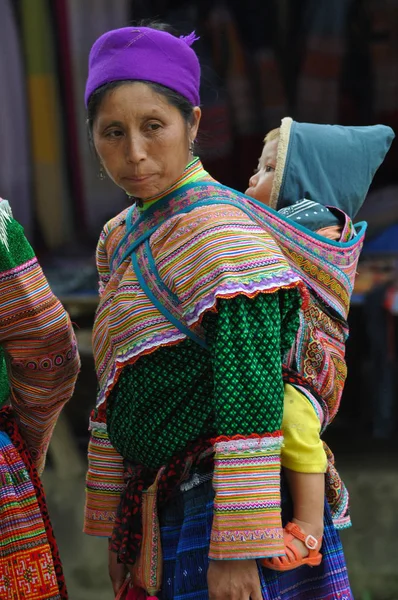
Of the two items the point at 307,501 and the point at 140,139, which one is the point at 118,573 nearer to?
the point at 307,501

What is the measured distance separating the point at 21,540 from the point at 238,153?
8.56ft

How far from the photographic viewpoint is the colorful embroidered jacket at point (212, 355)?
6.55 ft

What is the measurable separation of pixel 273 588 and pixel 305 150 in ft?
3.35

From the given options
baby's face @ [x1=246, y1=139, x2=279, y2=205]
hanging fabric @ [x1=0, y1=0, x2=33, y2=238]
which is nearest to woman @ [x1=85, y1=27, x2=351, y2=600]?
baby's face @ [x1=246, y1=139, x2=279, y2=205]

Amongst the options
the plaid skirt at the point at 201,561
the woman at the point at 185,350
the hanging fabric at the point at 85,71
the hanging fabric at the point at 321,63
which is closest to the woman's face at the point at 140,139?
the woman at the point at 185,350

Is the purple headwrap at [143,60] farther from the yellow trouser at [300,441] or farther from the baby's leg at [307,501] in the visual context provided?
the baby's leg at [307,501]

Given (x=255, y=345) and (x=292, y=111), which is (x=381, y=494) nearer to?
(x=292, y=111)

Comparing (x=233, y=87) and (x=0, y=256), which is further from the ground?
(x=0, y=256)

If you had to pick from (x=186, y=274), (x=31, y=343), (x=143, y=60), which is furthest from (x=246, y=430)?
(x=143, y=60)

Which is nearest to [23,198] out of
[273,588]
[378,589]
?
[378,589]

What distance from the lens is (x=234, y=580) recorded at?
1994 mm

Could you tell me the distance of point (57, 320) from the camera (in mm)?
2410

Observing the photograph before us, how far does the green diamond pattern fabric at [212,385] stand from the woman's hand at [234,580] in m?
0.26

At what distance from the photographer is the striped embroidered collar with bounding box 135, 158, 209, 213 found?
2.21 m
